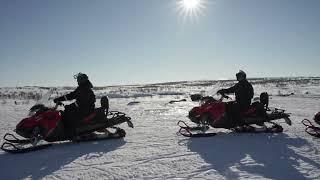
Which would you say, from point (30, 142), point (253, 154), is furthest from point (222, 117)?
point (30, 142)

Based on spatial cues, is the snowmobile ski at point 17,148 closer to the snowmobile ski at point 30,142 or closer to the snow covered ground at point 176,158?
the snowmobile ski at point 30,142

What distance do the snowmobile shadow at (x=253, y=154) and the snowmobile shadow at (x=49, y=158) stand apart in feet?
7.21

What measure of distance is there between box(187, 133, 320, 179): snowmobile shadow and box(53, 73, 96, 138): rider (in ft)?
9.68

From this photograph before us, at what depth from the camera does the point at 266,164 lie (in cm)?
717

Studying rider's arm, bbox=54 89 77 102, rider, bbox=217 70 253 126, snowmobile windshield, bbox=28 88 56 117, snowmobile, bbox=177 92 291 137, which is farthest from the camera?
rider, bbox=217 70 253 126

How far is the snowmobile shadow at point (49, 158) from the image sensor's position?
6.98 metres

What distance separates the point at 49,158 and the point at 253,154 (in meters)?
4.33

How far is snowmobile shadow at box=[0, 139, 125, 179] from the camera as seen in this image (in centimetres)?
698

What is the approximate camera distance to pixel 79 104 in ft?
34.2

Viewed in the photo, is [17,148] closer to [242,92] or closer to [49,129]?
[49,129]

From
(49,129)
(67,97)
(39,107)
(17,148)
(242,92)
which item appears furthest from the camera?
(242,92)

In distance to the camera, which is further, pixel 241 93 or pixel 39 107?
pixel 241 93

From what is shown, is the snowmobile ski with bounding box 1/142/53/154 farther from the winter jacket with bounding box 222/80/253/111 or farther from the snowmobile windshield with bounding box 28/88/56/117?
the winter jacket with bounding box 222/80/253/111

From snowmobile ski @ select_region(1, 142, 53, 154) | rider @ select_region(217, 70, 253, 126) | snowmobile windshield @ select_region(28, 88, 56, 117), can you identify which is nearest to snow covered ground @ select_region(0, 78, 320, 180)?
snowmobile ski @ select_region(1, 142, 53, 154)
